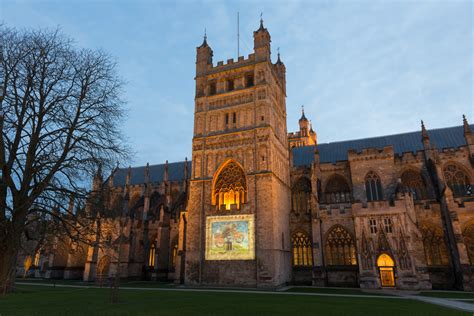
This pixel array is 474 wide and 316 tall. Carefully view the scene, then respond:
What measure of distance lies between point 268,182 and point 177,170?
24515 millimetres

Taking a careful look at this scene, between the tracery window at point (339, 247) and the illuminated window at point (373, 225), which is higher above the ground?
Answer: the illuminated window at point (373, 225)

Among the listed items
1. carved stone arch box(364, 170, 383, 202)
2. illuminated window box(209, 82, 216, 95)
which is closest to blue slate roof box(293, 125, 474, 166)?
carved stone arch box(364, 170, 383, 202)

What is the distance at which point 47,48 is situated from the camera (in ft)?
51.7

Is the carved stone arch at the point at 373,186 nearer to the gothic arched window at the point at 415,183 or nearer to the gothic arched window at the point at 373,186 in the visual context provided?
the gothic arched window at the point at 373,186

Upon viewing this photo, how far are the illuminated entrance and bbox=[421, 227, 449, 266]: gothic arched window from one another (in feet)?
13.2

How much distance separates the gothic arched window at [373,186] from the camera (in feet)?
104

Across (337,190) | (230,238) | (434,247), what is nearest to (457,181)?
(434,247)

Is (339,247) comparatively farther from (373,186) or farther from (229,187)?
(229,187)

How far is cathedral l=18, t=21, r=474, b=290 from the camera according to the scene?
25.9 metres

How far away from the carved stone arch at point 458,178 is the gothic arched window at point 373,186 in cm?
610

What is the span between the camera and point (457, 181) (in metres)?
30.4

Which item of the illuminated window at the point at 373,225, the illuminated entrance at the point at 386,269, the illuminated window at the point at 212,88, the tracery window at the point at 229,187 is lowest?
the illuminated entrance at the point at 386,269

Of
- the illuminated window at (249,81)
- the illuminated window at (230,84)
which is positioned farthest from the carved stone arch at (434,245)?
the illuminated window at (230,84)

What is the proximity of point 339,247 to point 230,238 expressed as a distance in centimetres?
1039
